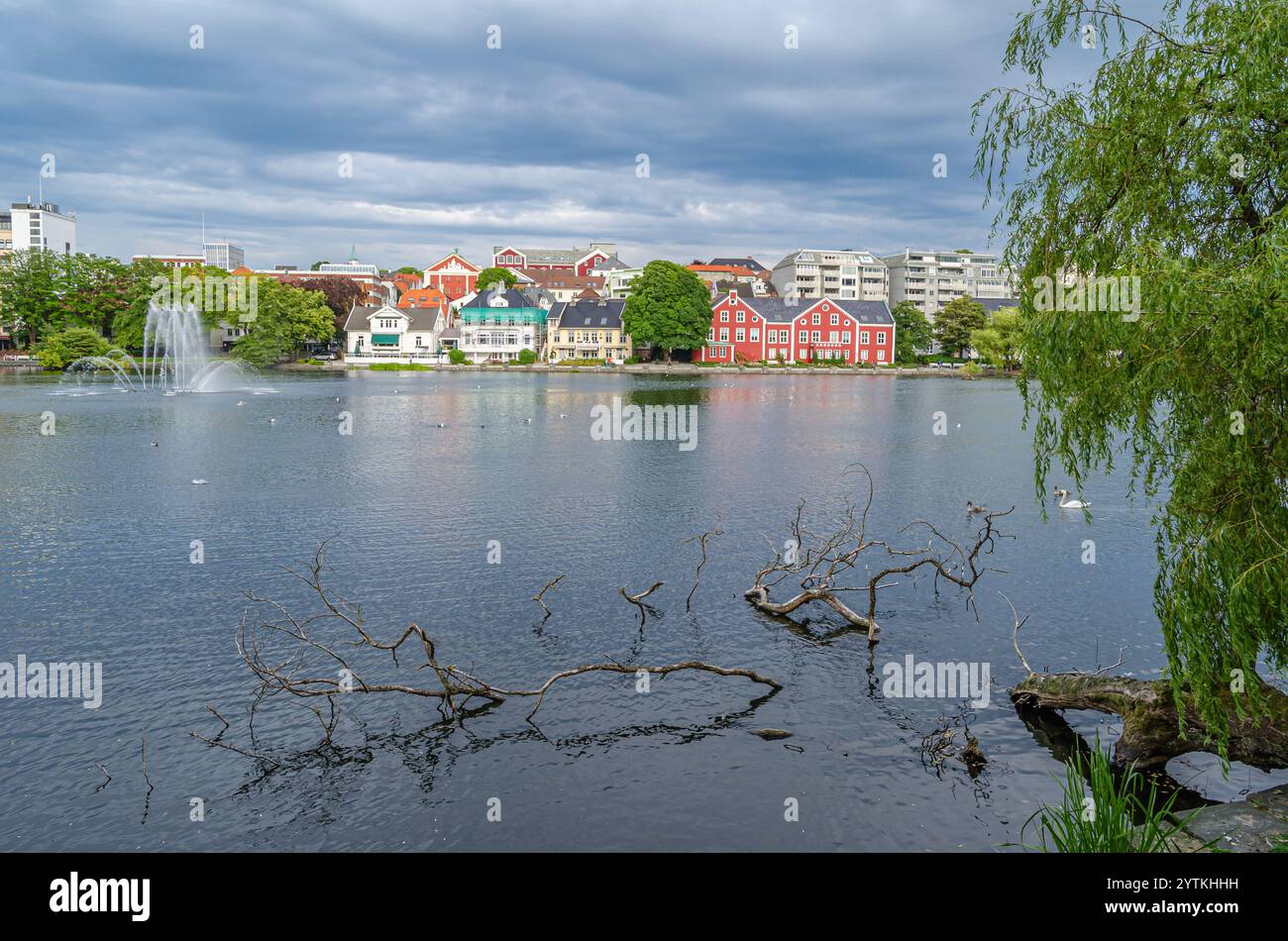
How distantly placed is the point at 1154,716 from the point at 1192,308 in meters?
7.40

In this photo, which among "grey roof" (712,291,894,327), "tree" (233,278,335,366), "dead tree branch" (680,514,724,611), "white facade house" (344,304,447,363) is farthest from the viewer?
"white facade house" (344,304,447,363)

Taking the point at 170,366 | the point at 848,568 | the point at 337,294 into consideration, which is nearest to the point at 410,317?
the point at 337,294

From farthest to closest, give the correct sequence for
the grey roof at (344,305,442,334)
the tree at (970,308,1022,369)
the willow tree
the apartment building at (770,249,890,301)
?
1. the apartment building at (770,249,890,301)
2. the grey roof at (344,305,442,334)
3. the tree at (970,308,1022,369)
4. the willow tree

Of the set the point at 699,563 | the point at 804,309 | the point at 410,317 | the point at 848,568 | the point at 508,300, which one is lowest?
the point at 848,568

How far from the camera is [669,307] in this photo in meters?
138

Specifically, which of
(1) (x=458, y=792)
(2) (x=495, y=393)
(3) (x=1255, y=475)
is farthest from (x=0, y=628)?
(2) (x=495, y=393)

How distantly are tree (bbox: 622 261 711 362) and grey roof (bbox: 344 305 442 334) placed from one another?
3802 centimetres

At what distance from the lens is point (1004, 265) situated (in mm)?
15008

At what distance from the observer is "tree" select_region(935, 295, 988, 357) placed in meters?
149

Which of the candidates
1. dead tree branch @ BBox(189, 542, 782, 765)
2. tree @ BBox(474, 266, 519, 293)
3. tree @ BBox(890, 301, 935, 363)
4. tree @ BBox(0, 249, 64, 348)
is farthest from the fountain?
tree @ BBox(890, 301, 935, 363)

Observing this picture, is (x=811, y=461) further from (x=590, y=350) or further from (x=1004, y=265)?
(x=590, y=350)

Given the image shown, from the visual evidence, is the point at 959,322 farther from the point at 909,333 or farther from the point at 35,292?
the point at 35,292

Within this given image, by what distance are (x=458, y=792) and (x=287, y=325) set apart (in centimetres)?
13622

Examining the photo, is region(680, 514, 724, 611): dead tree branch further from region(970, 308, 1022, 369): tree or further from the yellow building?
the yellow building
